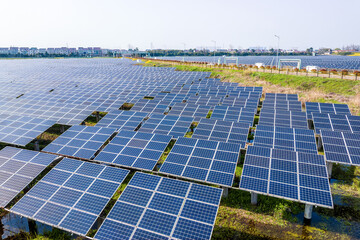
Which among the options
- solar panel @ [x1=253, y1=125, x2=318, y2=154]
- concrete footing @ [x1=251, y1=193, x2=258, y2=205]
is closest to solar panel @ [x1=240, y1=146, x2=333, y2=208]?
concrete footing @ [x1=251, y1=193, x2=258, y2=205]

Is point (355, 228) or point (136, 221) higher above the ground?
point (136, 221)

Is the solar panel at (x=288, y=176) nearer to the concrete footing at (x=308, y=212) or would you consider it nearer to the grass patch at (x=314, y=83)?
the concrete footing at (x=308, y=212)

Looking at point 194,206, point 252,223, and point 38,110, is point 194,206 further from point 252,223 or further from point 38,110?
point 38,110

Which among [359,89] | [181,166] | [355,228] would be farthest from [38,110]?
[359,89]

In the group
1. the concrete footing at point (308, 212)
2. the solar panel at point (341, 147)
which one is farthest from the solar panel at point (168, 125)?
the solar panel at point (341, 147)

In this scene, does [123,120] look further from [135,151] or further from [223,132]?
[223,132]
